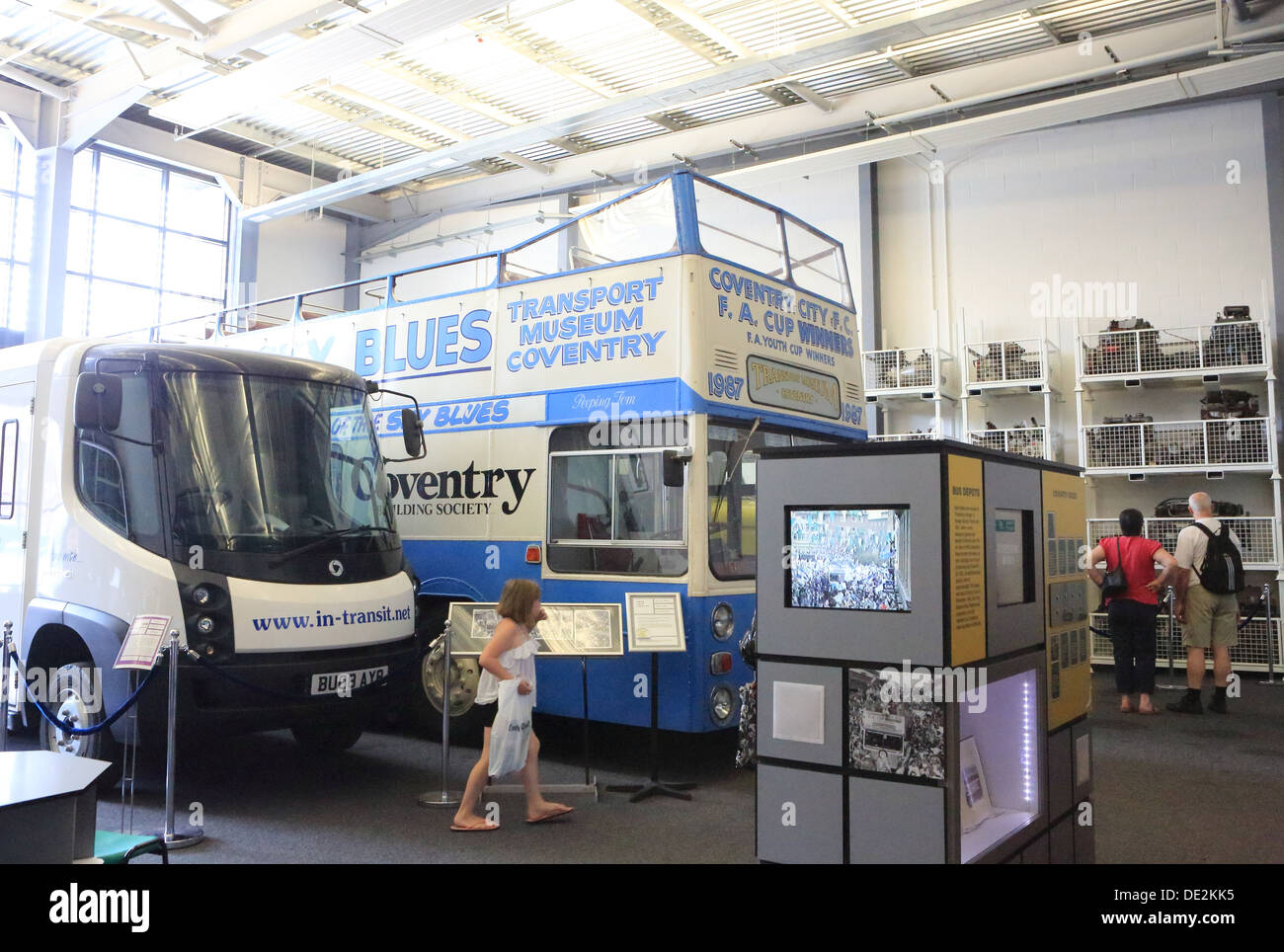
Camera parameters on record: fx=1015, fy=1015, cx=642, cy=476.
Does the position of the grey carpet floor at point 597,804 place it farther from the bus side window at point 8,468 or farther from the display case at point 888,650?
the bus side window at point 8,468

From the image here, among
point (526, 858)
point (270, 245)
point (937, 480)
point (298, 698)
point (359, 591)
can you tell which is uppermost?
point (270, 245)

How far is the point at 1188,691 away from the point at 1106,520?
10.9 ft

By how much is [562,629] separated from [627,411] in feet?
5.09

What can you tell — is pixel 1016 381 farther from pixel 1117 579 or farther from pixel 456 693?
pixel 456 693

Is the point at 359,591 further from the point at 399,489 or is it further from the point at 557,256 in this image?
the point at 557,256

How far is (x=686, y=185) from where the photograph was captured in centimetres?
694

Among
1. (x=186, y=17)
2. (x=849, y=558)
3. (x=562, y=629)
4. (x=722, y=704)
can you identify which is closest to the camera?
(x=849, y=558)

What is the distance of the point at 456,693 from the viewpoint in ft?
23.8

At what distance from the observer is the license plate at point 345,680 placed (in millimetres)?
6137

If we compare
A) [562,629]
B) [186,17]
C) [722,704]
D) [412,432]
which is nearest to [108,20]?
[186,17]

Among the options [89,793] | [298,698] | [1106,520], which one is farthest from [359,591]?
[1106,520]

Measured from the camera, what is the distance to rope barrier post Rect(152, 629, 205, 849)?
5.30 m

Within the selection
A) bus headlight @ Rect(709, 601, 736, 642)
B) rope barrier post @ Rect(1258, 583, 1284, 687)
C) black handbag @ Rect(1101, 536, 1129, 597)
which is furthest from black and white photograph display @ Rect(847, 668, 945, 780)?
rope barrier post @ Rect(1258, 583, 1284, 687)

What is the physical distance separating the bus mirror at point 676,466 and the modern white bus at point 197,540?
1.99 m
